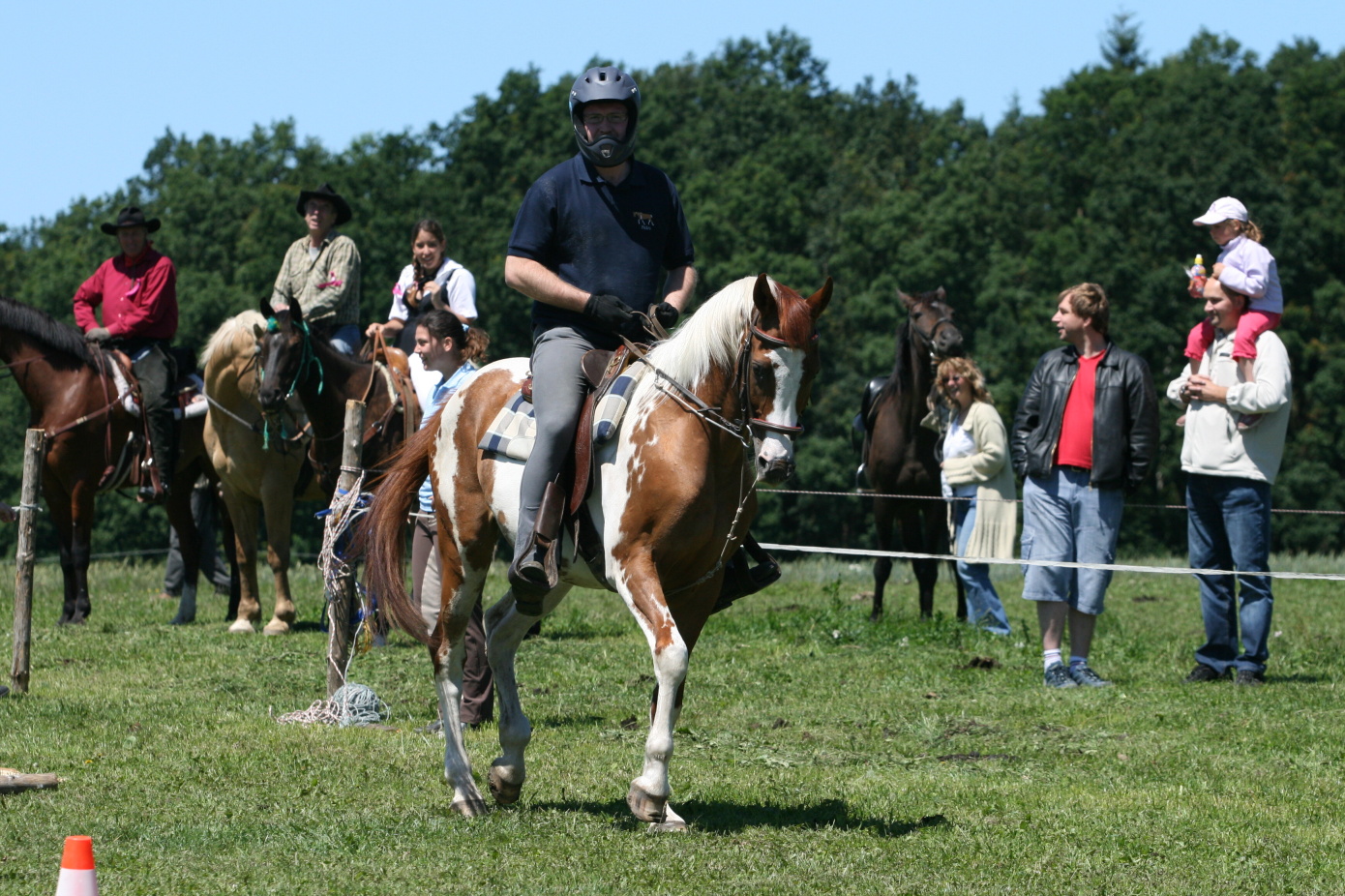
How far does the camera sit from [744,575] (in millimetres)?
6734

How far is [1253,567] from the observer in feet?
32.8

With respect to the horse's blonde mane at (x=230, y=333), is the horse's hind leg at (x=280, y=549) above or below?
below

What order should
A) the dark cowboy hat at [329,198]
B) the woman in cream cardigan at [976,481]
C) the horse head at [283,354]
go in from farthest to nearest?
the woman in cream cardigan at [976,481] < the dark cowboy hat at [329,198] < the horse head at [283,354]

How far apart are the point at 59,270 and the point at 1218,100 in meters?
40.9

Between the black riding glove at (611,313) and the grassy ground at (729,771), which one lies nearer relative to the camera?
the grassy ground at (729,771)

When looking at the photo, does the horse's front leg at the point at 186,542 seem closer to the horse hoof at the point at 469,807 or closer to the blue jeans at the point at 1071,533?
the blue jeans at the point at 1071,533

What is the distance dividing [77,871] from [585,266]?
353 centimetres

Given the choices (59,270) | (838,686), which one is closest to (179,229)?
(59,270)

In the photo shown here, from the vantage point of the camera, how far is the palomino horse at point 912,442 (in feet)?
47.2

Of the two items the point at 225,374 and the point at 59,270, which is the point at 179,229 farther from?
the point at 225,374

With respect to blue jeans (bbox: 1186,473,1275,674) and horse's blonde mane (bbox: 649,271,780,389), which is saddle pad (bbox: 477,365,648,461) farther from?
blue jeans (bbox: 1186,473,1275,674)

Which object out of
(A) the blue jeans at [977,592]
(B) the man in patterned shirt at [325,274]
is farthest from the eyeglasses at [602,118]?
(A) the blue jeans at [977,592]

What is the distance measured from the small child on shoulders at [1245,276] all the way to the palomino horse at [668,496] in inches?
196

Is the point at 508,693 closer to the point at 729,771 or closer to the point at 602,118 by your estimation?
the point at 729,771
